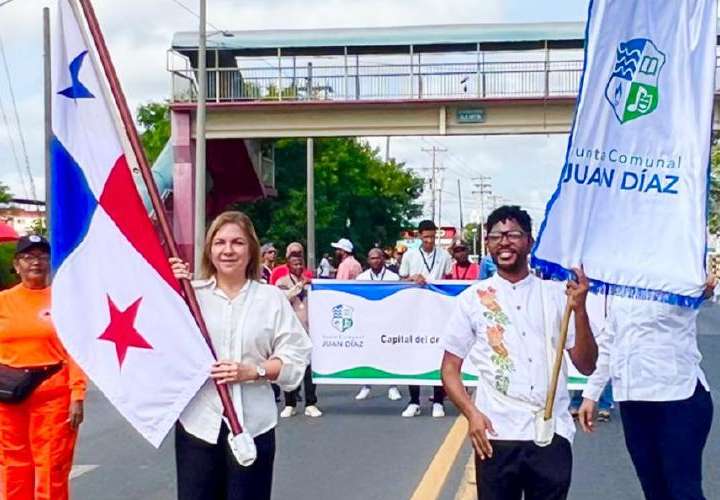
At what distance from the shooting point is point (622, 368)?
5734mm

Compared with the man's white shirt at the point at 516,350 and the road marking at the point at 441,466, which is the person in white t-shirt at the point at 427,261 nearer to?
the road marking at the point at 441,466

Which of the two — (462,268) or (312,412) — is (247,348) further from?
(462,268)

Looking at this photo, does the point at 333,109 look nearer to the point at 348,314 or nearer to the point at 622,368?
the point at 348,314

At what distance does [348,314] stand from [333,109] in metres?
23.0

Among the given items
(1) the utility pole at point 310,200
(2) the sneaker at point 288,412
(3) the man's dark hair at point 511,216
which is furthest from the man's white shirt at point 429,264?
(1) the utility pole at point 310,200

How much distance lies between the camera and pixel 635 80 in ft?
17.5

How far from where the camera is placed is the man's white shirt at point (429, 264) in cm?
1434

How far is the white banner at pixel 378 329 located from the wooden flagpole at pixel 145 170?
27.6 feet

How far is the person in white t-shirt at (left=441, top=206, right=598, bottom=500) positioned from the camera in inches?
204

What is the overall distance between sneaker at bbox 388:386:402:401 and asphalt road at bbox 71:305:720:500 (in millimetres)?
744

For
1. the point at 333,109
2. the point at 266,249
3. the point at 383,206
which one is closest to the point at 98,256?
the point at 266,249

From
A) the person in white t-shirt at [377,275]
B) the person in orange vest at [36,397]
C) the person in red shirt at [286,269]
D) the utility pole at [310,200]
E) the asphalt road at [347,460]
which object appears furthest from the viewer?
the utility pole at [310,200]

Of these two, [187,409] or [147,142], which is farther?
[147,142]

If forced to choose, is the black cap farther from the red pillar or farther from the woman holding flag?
the red pillar
